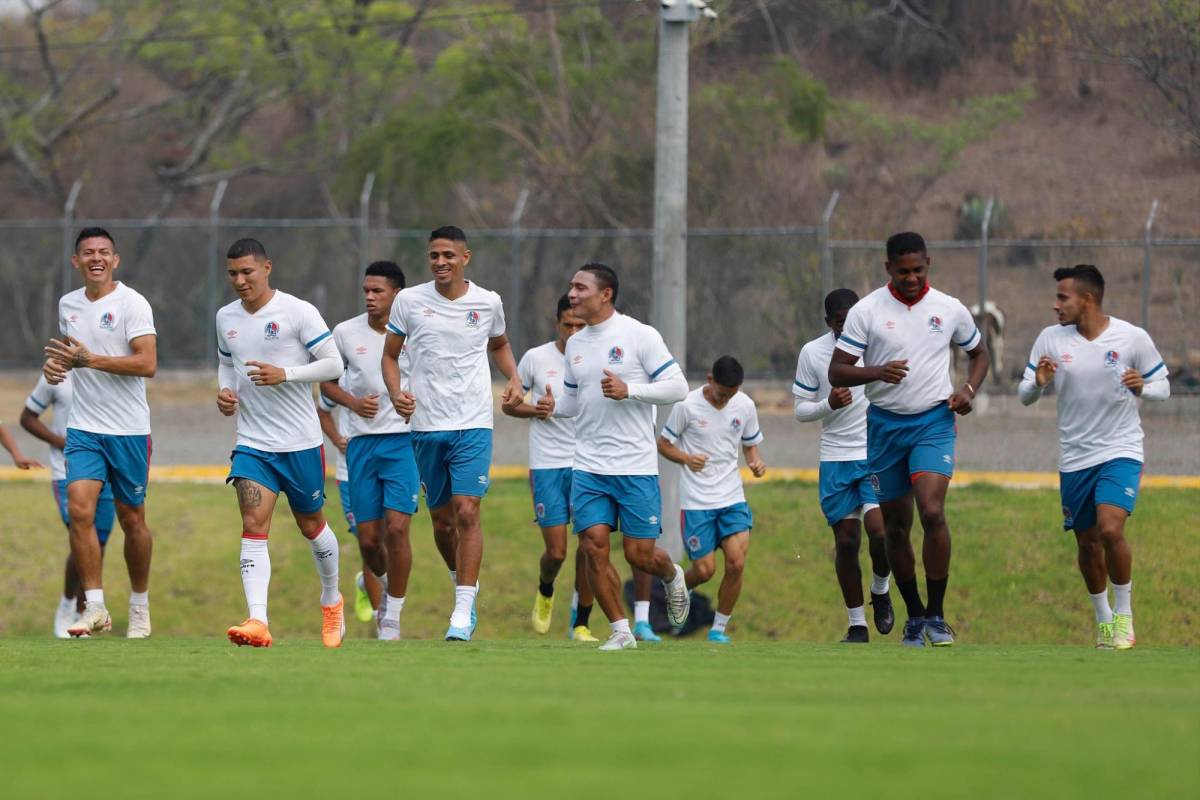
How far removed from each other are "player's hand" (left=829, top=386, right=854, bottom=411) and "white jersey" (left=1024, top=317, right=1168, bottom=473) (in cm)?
116

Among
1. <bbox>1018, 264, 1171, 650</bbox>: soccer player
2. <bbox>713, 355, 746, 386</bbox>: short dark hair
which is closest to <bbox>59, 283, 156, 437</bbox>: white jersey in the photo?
<bbox>713, 355, 746, 386</bbox>: short dark hair

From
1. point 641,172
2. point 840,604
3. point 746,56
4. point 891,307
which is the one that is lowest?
point 840,604

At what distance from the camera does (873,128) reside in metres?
35.6

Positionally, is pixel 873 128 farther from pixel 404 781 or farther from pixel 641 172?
pixel 404 781

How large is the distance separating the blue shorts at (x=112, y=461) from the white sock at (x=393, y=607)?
1750 millimetres

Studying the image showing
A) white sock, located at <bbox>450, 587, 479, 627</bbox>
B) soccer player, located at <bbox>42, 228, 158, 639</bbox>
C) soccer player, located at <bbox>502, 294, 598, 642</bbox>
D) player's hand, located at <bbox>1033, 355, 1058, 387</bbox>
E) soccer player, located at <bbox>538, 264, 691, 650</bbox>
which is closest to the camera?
soccer player, located at <bbox>538, 264, 691, 650</bbox>

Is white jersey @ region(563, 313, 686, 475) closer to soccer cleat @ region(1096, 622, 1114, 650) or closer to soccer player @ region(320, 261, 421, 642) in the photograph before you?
soccer player @ region(320, 261, 421, 642)

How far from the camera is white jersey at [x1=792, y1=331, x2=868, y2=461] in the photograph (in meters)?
12.7

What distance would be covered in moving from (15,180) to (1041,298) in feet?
79.3

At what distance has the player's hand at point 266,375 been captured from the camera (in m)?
10.4

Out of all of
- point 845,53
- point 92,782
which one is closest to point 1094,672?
point 92,782

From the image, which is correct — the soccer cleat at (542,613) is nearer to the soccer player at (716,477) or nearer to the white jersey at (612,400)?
the soccer player at (716,477)

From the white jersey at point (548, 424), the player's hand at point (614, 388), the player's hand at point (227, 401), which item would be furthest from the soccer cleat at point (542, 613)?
the player's hand at point (614, 388)

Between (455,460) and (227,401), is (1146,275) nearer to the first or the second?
(455,460)
